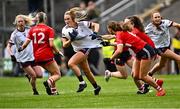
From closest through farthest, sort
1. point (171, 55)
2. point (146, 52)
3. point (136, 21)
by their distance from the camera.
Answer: point (146, 52)
point (136, 21)
point (171, 55)

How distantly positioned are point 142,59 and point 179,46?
15850mm

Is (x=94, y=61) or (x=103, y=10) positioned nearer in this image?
(x=94, y=61)

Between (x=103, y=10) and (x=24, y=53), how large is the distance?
14.9 m

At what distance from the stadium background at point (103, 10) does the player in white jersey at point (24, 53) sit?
13.7 meters

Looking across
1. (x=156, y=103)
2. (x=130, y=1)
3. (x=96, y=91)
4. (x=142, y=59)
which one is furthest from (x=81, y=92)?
(x=130, y=1)

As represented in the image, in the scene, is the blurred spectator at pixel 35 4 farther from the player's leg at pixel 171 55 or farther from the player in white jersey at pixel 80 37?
the player in white jersey at pixel 80 37

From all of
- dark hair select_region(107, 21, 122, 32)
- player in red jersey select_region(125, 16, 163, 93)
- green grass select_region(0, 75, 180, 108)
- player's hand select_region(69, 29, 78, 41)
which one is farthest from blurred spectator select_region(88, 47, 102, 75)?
player in red jersey select_region(125, 16, 163, 93)

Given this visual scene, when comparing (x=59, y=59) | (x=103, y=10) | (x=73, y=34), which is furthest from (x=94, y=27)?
(x=103, y=10)

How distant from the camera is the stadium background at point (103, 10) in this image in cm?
3681

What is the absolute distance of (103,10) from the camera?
125 feet

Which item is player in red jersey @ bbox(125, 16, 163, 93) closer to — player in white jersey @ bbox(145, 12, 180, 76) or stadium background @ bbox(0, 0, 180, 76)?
player in white jersey @ bbox(145, 12, 180, 76)

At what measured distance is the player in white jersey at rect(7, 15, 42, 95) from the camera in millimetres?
22152

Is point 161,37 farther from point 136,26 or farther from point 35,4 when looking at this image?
point 35,4

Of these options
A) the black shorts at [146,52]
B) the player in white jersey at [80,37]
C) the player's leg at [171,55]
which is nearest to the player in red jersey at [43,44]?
the player in white jersey at [80,37]
